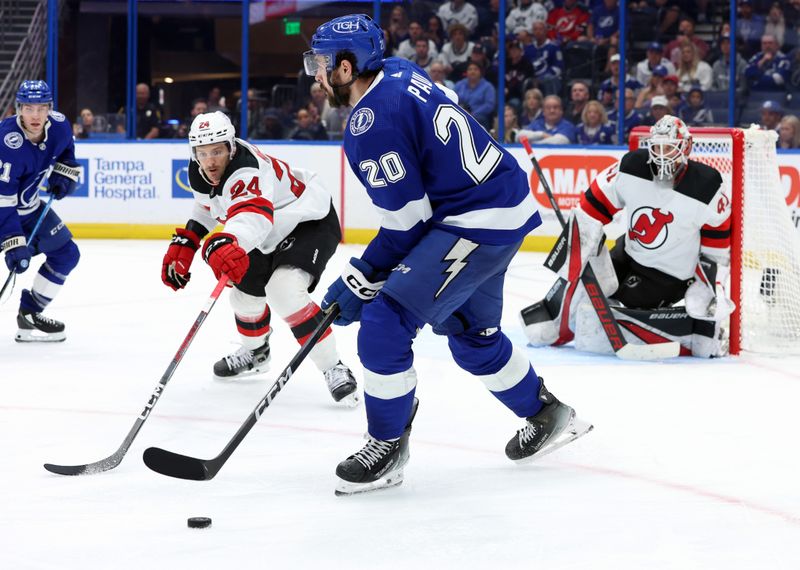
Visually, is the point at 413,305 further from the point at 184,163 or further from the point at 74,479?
the point at 184,163

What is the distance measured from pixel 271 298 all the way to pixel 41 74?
7278 millimetres

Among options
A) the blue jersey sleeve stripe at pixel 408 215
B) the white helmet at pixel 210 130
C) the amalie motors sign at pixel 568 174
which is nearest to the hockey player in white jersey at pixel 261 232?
the white helmet at pixel 210 130

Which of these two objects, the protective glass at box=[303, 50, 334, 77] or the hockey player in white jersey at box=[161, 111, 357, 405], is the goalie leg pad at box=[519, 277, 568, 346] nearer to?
the hockey player in white jersey at box=[161, 111, 357, 405]

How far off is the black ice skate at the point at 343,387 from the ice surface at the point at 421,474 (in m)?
0.06

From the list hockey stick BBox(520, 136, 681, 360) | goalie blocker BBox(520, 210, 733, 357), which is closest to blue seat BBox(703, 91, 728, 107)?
goalie blocker BBox(520, 210, 733, 357)

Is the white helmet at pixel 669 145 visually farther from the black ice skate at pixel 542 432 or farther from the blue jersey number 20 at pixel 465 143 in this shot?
the blue jersey number 20 at pixel 465 143

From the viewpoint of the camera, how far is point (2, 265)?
711 cm

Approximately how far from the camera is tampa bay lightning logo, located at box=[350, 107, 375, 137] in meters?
2.49

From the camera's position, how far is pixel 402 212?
2.55 m

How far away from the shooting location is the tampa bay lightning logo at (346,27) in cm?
259

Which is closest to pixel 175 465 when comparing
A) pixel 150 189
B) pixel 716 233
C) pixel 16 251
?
pixel 16 251

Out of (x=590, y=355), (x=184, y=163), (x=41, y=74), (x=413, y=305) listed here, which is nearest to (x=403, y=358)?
(x=413, y=305)

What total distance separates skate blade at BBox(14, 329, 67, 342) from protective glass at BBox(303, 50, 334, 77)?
2.53 metres

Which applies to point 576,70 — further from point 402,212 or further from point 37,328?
point 402,212
